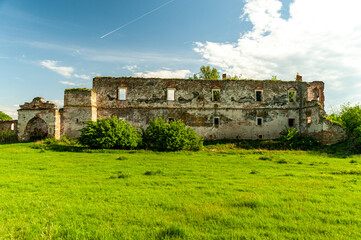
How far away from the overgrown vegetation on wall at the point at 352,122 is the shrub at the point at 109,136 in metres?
17.6

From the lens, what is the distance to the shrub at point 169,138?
17391 millimetres

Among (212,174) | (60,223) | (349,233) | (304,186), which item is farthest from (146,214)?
(304,186)

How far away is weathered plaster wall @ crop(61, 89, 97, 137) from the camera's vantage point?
21.5 meters

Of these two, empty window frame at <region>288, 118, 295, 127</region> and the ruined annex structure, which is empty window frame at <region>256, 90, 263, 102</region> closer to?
the ruined annex structure

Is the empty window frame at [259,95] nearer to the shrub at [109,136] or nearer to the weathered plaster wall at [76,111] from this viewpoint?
the shrub at [109,136]

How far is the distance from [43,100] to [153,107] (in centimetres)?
1052

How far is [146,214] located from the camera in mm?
4809

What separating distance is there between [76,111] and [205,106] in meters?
12.9

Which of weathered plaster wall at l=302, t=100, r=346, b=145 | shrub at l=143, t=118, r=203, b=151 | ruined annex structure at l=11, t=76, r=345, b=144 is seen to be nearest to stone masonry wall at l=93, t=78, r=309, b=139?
ruined annex structure at l=11, t=76, r=345, b=144

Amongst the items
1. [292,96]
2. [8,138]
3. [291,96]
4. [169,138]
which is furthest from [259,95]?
[8,138]

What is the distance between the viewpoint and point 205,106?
77.6 ft

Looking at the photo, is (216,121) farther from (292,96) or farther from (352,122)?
(352,122)

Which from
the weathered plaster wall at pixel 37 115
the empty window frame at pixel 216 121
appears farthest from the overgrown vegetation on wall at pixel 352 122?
the weathered plaster wall at pixel 37 115

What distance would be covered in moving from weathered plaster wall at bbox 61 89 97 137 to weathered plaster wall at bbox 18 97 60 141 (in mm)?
771
